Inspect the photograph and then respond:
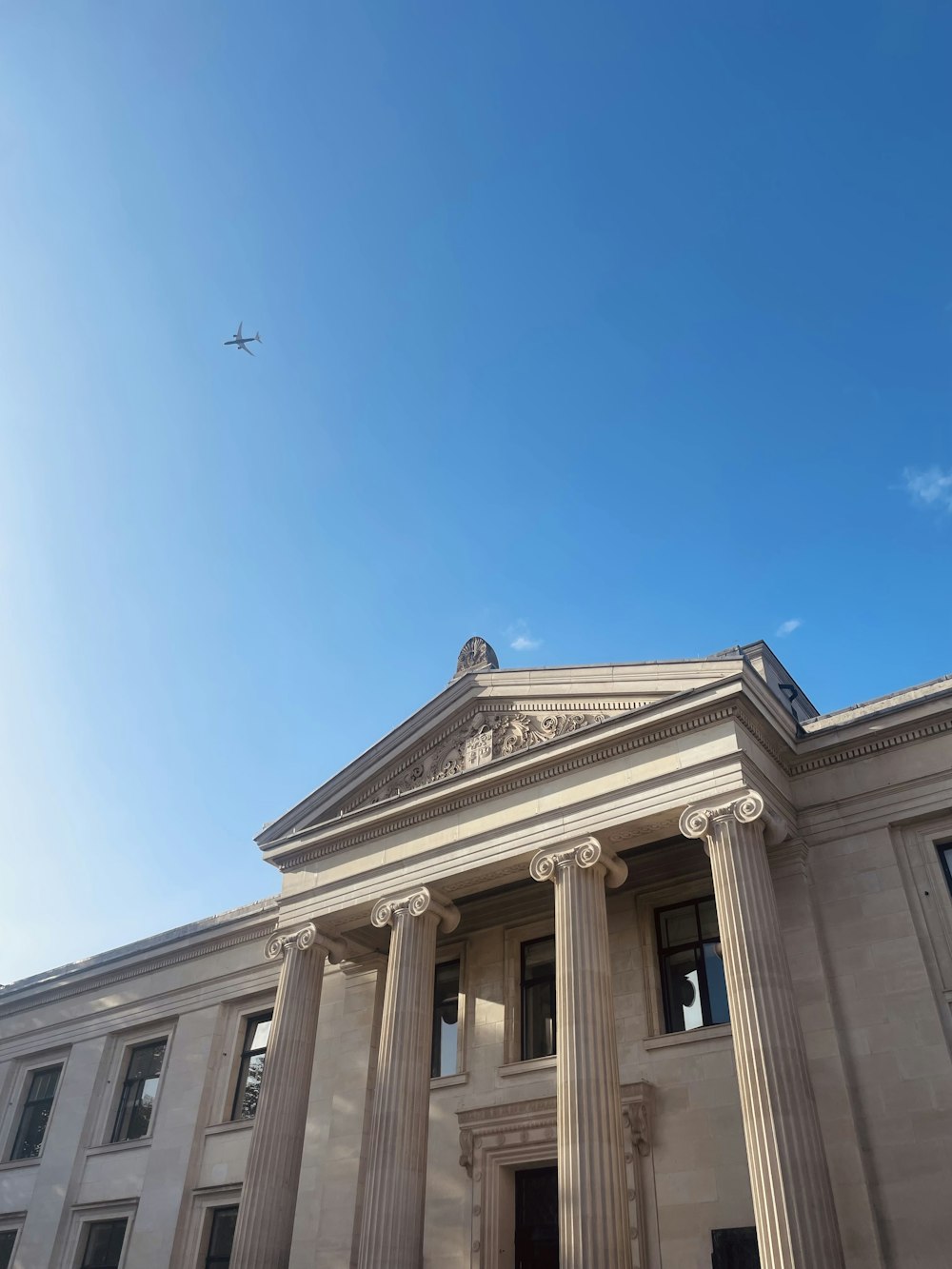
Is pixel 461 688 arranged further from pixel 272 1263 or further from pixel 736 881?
pixel 272 1263

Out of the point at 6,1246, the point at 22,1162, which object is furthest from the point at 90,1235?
the point at 22,1162

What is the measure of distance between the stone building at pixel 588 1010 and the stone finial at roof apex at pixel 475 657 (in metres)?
0.06

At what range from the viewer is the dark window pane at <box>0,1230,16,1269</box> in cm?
2398

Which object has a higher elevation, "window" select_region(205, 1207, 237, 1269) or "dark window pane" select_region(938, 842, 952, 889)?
"dark window pane" select_region(938, 842, 952, 889)

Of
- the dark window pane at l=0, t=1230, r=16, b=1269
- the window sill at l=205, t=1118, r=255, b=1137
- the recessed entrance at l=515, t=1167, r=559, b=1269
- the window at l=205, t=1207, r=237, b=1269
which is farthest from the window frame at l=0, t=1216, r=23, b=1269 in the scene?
the recessed entrance at l=515, t=1167, r=559, b=1269

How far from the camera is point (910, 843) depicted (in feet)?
53.1

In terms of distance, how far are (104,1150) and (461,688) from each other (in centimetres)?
1481

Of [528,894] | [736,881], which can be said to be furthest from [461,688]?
[736,881]

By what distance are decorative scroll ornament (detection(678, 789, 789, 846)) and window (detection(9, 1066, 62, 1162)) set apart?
2018 cm

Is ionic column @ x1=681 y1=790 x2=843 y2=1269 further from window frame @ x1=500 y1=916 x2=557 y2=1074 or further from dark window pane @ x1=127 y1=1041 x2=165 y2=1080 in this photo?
dark window pane @ x1=127 y1=1041 x2=165 y2=1080

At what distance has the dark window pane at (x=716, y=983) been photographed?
1694cm

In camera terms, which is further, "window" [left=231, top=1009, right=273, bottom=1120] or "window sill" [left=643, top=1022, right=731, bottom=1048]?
"window" [left=231, top=1009, right=273, bottom=1120]

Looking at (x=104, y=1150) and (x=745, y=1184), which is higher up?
(x=104, y=1150)

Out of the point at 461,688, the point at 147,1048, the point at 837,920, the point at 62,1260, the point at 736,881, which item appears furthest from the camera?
the point at 147,1048
